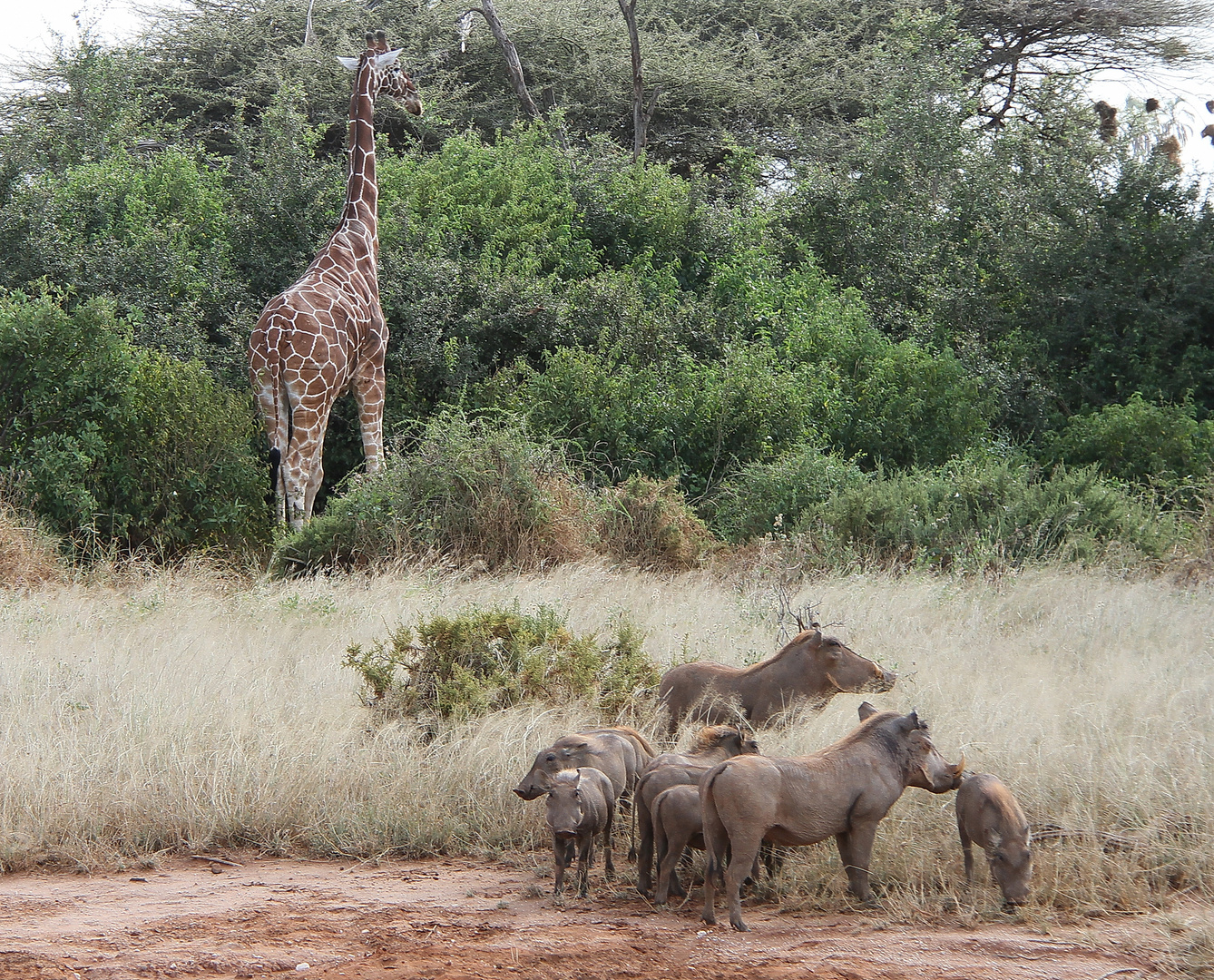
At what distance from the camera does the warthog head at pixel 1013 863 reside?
4.10 metres

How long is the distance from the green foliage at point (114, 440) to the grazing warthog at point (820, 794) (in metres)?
8.96

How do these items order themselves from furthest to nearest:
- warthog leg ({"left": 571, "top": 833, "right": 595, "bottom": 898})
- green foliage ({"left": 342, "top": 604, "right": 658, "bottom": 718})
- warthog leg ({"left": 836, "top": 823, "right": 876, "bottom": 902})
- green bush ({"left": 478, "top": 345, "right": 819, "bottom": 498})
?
green bush ({"left": 478, "top": 345, "right": 819, "bottom": 498})
green foliage ({"left": 342, "top": 604, "right": 658, "bottom": 718})
warthog leg ({"left": 571, "top": 833, "right": 595, "bottom": 898})
warthog leg ({"left": 836, "top": 823, "right": 876, "bottom": 902})

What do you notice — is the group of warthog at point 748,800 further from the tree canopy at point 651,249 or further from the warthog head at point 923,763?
the tree canopy at point 651,249

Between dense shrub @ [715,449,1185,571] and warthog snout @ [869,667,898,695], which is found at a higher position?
Result: warthog snout @ [869,667,898,695]

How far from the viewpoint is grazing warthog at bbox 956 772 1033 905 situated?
4.10 metres

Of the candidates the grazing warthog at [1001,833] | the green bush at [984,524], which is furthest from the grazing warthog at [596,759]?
the green bush at [984,524]

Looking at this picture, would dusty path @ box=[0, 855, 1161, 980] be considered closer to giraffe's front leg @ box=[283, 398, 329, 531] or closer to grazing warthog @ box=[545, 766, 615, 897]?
Result: grazing warthog @ box=[545, 766, 615, 897]

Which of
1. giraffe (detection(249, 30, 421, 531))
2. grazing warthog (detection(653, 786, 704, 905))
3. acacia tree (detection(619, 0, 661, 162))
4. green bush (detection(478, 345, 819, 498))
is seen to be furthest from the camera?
acacia tree (detection(619, 0, 661, 162))

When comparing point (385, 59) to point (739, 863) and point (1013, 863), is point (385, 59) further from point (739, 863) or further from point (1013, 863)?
point (1013, 863)

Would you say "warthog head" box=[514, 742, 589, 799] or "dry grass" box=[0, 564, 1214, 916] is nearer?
"warthog head" box=[514, 742, 589, 799]

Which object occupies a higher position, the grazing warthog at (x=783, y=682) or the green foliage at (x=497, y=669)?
the grazing warthog at (x=783, y=682)

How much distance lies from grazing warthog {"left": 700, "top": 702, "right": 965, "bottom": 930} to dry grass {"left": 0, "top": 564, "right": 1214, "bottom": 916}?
32cm

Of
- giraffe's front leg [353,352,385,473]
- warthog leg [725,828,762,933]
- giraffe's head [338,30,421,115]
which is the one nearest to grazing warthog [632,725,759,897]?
warthog leg [725,828,762,933]

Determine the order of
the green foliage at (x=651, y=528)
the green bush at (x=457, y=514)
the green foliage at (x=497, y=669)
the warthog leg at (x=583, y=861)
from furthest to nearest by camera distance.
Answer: the green foliage at (x=651, y=528), the green bush at (x=457, y=514), the green foliage at (x=497, y=669), the warthog leg at (x=583, y=861)
